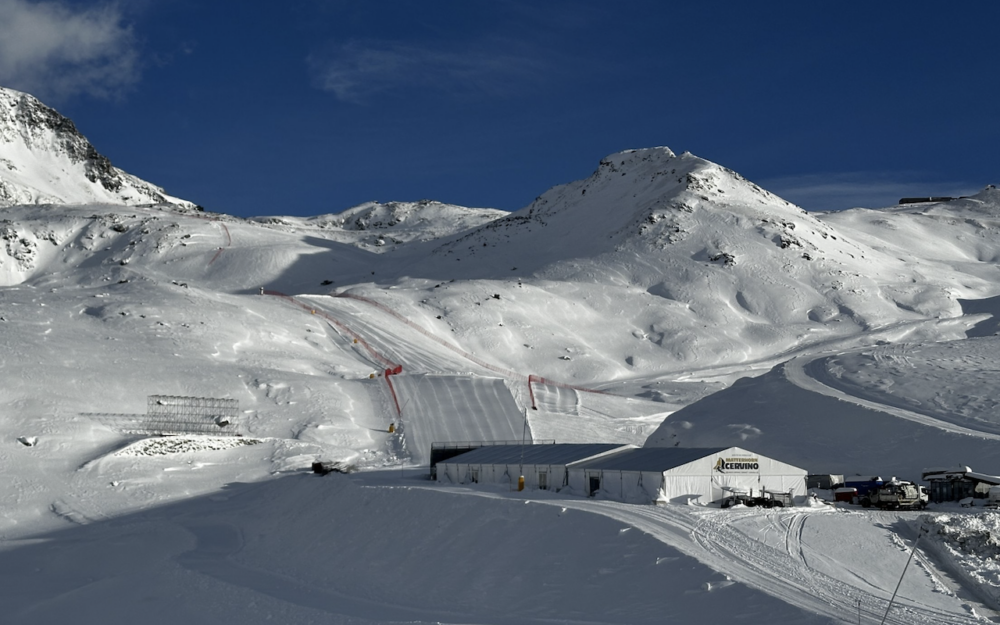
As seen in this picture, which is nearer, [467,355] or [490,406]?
[490,406]

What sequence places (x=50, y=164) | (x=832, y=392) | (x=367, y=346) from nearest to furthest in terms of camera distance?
1. (x=832, y=392)
2. (x=367, y=346)
3. (x=50, y=164)

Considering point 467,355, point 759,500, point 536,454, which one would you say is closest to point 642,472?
point 759,500

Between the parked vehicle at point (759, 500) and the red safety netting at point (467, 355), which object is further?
the red safety netting at point (467, 355)

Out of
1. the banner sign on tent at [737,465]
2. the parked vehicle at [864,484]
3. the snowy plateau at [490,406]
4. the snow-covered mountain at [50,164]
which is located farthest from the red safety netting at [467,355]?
the snow-covered mountain at [50,164]

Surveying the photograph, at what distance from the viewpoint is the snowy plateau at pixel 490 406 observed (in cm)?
2728

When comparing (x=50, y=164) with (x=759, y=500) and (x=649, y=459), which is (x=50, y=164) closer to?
(x=649, y=459)

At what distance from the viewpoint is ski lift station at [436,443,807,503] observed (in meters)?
34.1

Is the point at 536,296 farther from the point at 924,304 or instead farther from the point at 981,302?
the point at 981,302

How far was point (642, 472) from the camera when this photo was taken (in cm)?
3419

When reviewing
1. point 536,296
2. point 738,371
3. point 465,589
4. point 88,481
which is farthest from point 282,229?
point 465,589

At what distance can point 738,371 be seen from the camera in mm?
84688

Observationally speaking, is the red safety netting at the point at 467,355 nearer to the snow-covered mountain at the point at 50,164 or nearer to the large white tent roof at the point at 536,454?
the large white tent roof at the point at 536,454

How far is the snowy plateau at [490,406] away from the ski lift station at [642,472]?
3.64 ft

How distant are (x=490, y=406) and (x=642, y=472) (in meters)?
28.5
